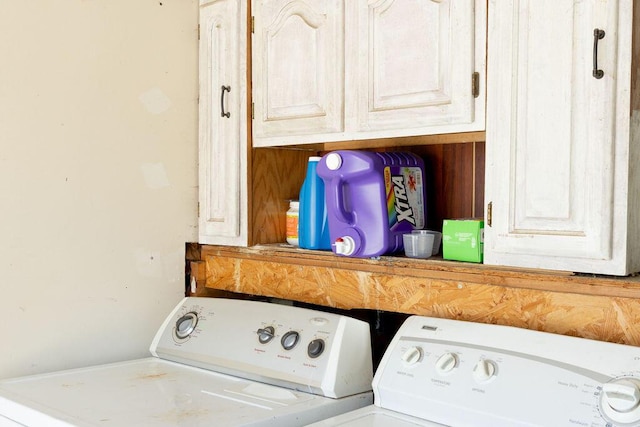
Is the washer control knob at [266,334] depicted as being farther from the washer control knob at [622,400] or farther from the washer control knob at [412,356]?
the washer control knob at [622,400]

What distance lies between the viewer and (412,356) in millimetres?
1692

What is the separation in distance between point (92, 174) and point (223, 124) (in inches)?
18.9

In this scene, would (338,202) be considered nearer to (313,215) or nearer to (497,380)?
(313,215)

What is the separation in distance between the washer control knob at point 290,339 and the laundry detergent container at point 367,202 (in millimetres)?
274

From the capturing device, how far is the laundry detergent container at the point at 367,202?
6.45 ft

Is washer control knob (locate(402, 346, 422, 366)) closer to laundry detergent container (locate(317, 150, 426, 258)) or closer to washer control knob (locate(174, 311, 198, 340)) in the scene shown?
laundry detergent container (locate(317, 150, 426, 258))

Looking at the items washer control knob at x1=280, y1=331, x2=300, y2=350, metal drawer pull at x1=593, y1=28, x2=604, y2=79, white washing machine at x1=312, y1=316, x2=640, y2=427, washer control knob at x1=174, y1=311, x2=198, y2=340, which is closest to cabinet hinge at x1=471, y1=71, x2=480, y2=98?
metal drawer pull at x1=593, y1=28, x2=604, y2=79

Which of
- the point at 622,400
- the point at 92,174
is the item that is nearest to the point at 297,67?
the point at 92,174

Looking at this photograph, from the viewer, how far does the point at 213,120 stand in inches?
95.6

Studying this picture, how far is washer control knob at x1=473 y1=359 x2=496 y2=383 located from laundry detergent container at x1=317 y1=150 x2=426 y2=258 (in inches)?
20.2

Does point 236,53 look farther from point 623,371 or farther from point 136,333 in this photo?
point 623,371

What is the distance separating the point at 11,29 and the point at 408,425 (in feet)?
5.30

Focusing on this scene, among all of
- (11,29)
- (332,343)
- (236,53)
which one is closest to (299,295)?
(332,343)

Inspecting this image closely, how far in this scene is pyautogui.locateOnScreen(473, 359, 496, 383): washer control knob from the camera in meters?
1.51
